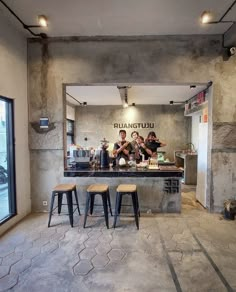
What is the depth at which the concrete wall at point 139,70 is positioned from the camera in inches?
167

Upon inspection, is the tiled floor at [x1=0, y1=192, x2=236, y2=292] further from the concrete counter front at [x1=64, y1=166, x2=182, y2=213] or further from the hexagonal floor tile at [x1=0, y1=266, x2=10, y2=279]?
the concrete counter front at [x1=64, y1=166, x2=182, y2=213]

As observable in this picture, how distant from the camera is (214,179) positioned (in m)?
4.34

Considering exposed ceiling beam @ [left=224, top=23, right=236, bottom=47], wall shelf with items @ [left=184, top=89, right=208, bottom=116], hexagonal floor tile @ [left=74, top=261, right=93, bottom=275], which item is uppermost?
exposed ceiling beam @ [left=224, top=23, right=236, bottom=47]

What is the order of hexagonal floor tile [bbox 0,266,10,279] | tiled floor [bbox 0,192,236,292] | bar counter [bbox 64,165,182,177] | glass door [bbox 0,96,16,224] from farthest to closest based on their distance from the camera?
bar counter [bbox 64,165,182,177] < glass door [bbox 0,96,16,224] < hexagonal floor tile [bbox 0,266,10,279] < tiled floor [bbox 0,192,236,292]

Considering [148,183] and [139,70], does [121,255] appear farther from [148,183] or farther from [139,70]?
[139,70]

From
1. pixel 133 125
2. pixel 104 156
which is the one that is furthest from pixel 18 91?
pixel 133 125

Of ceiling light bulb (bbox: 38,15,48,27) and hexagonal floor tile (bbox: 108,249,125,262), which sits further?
ceiling light bulb (bbox: 38,15,48,27)

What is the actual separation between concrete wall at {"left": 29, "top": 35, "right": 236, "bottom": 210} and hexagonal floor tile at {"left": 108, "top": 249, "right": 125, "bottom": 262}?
2.19 m

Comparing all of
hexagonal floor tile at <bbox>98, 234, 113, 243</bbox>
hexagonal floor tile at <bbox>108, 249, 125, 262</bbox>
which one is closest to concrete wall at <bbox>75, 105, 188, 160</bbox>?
hexagonal floor tile at <bbox>98, 234, 113, 243</bbox>

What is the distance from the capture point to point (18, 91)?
399 centimetres

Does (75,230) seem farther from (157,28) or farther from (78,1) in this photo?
(157,28)

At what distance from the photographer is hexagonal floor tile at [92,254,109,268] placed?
8.71 feet

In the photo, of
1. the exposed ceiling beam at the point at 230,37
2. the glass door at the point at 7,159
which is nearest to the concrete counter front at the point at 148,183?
the glass door at the point at 7,159

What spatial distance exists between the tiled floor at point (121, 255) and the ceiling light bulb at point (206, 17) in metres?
3.22
